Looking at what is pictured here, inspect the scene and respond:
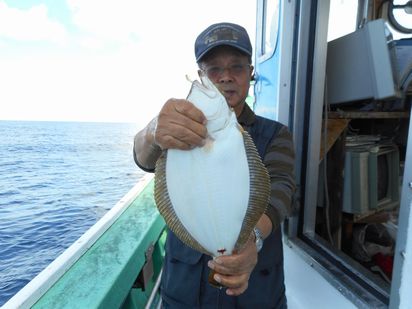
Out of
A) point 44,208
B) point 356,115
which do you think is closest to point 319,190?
point 356,115

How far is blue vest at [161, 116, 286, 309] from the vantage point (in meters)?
1.39

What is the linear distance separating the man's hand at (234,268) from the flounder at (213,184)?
2 cm

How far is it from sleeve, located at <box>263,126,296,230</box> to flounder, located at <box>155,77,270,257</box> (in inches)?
11.5

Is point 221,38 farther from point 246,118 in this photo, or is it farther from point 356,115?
point 356,115

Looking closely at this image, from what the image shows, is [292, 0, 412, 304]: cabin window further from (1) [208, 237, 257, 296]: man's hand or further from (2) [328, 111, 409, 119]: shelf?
(1) [208, 237, 257, 296]: man's hand

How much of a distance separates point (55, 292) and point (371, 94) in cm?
215

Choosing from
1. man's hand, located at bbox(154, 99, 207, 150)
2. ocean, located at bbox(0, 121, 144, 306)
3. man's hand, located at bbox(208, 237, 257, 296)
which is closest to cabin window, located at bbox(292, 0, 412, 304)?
man's hand, located at bbox(208, 237, 257, 296)

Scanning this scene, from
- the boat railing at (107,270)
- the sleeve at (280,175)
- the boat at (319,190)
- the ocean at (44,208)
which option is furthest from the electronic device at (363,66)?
the ocean at (44,208)

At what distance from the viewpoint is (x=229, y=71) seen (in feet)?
4.85

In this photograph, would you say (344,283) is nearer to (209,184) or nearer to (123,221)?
(209,184)

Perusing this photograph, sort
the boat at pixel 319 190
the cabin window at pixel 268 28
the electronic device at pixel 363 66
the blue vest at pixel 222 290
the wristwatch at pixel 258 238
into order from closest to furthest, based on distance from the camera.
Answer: the wristwatch at pixel 258 238 < the blue vest at pixel 222 290 < the boat at pixel 319 190 < the electronic device at pixel 363 66 < the cabin window at pixel 268 28

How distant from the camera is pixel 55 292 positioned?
5.29 feet

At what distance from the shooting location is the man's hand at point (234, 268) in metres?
0.88

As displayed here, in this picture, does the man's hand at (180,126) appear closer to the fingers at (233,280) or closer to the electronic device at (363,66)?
the fingers at (233,280)
